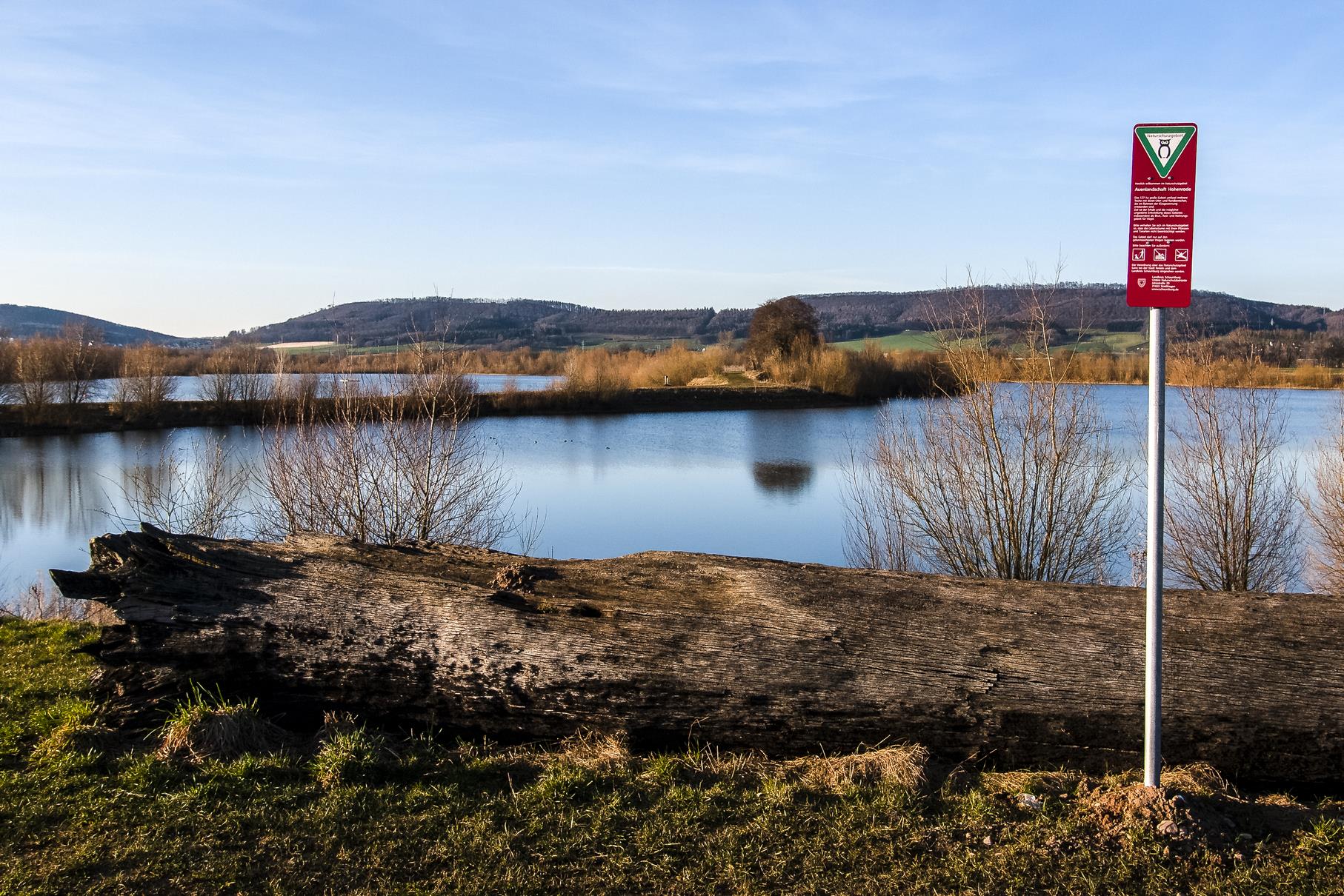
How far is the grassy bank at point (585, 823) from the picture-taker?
3438mm

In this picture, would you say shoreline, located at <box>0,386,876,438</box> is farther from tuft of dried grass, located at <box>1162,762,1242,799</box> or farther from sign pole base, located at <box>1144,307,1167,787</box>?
sign pole base, located at <box>1144,307,1167,787</box>

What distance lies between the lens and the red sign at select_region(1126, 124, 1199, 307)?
3.66 m

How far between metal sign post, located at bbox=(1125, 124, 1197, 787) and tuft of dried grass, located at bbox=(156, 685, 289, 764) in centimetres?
391

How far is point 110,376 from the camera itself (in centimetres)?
3591

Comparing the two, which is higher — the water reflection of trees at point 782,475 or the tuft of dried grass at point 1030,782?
the tuft of dried grass at point 1030,782

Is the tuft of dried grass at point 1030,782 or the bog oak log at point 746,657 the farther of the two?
the bog oak log at point 746,657

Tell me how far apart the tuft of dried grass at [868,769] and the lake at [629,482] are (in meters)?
8.39

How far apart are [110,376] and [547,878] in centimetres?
3856

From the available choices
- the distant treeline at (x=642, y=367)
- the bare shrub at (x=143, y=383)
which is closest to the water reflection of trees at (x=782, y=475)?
the distant treeline at (x=642, y=367)

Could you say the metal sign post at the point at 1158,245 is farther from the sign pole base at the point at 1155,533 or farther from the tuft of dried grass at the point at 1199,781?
the tuft of dried grass at the point at 1199,781

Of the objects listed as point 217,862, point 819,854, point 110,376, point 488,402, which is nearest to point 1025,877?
point 819,854

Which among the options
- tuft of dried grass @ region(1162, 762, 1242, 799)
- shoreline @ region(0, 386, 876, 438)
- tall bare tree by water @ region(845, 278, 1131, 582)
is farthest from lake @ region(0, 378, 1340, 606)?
tuft of dried grass @ region(1162, 762, 1242, 799)

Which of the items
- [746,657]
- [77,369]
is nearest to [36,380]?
[77,369]

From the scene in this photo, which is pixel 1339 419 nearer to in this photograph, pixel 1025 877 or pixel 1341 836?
pixel 1341 836
